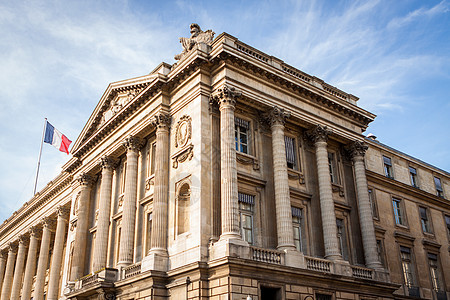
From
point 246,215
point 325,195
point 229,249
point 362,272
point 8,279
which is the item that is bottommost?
point 229,249

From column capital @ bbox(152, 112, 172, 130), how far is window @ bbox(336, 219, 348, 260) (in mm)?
12772

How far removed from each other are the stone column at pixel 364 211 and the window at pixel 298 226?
510 centimetres

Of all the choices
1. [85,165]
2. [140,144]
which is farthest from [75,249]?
[140,144]

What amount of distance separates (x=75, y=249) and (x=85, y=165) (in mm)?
6856

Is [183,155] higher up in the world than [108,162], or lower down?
lower down

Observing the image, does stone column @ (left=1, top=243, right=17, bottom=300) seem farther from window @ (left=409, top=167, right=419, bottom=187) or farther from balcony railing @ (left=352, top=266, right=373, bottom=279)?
window @ (left=409, top=167, right=419, bottom=187)

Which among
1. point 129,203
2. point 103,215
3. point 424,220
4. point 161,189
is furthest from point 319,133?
point 424,220

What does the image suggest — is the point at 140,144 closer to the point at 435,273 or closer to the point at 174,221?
the point at 174,221

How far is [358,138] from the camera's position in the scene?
3400 cm

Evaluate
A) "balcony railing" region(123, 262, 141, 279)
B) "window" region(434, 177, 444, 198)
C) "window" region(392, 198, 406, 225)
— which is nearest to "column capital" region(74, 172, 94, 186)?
"balcony railing" region(123, 262, 141, 279)

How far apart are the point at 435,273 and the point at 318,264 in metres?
17.8

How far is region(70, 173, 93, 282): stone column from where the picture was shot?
34.4 m

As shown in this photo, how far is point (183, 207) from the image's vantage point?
26953mm

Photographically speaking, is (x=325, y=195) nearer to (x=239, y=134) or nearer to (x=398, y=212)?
(x=239, y=134)
